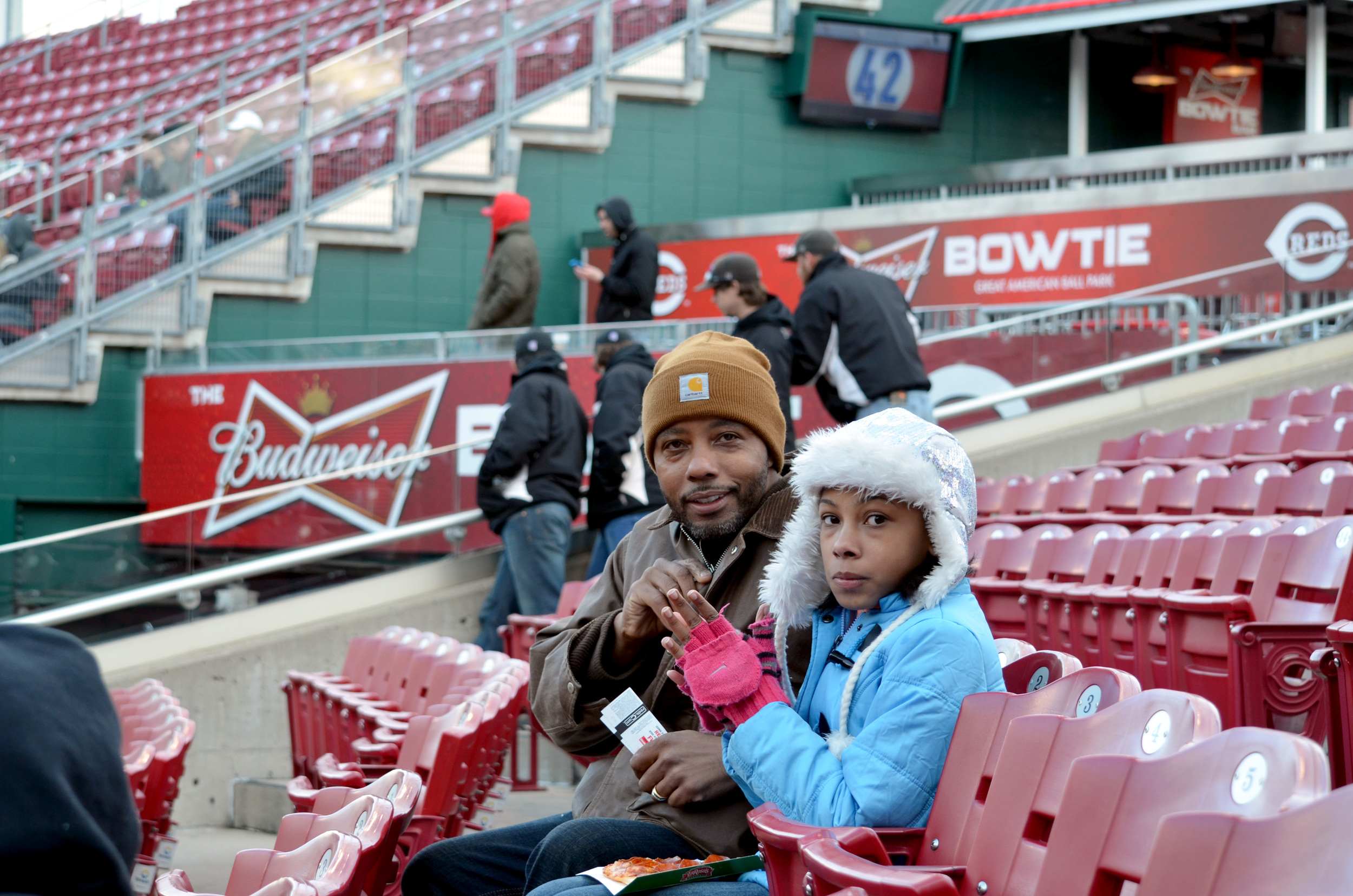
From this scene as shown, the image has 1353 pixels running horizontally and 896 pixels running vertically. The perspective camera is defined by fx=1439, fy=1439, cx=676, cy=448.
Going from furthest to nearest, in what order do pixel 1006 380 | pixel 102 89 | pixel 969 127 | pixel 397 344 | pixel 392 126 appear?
pixel 102 89
pixel 969 127
pixel 392 126
pixel 397 344
pixel 1006 380

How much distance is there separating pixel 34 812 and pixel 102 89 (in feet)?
61.4

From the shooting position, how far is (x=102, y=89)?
1833 cm

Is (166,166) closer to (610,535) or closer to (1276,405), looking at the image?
(610,535)

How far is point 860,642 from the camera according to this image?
2.24 meters

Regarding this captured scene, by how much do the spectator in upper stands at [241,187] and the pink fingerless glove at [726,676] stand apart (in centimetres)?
A: 1156

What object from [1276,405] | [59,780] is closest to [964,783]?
[59,780]

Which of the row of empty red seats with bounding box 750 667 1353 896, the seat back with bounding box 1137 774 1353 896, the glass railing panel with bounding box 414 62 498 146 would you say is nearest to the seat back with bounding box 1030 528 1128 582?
the row of empty red seats with bounding box 750 667 1353 896

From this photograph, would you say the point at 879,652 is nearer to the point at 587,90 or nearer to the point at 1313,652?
the point at 1313,652

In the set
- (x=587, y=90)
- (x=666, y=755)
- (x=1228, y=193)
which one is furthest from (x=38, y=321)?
(x=666, y=755)

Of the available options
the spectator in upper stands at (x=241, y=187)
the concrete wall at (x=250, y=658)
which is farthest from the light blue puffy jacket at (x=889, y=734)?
the spectator in upper stands at (x=241, y=187)

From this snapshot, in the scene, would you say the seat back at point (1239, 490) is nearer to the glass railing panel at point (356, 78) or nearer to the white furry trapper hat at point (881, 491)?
the white furry trapper hat at point (881, 491)

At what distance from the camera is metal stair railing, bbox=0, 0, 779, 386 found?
12.1 m

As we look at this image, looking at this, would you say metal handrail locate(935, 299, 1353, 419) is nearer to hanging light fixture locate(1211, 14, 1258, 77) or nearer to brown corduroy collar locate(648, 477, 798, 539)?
brown corduroy collar locate(648, 477, 798, 539)

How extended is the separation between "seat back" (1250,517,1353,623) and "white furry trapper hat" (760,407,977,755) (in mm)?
1454
